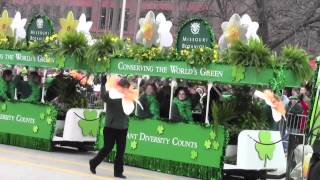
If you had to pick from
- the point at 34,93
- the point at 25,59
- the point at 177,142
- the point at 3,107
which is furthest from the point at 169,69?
the point at 3,107

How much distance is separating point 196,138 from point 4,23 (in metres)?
6.88

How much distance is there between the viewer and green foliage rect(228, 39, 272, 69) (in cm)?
1185

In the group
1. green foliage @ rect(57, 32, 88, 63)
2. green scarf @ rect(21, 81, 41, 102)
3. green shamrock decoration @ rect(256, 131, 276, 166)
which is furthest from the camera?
green scarf @ rect(21, 81, 41, 102)

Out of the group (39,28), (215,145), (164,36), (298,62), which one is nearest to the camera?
(298,62)

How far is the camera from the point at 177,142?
13062 mm

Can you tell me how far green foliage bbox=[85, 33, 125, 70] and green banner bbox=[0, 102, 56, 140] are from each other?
5.87ft

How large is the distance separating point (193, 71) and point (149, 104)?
4.74ft

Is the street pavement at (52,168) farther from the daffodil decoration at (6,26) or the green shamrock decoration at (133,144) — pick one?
the daffodil decoration at (6,26)

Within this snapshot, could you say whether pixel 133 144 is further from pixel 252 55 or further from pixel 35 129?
pixel 252 55

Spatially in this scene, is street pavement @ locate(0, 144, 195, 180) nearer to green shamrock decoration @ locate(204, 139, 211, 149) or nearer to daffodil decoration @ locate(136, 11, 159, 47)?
green shamrock decoration @ locate(204, 139, 211, 149)

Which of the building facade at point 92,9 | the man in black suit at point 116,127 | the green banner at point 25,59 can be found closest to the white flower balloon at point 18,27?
the green banner at point 25,59

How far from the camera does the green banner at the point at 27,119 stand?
1547 centimetres

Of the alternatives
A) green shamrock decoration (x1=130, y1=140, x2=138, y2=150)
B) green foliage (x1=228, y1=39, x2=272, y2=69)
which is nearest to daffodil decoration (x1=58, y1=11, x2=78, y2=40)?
green shamrock decoration (x1=130, y1=140, x2=138, y2=150)

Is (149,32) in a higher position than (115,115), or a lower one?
higher
